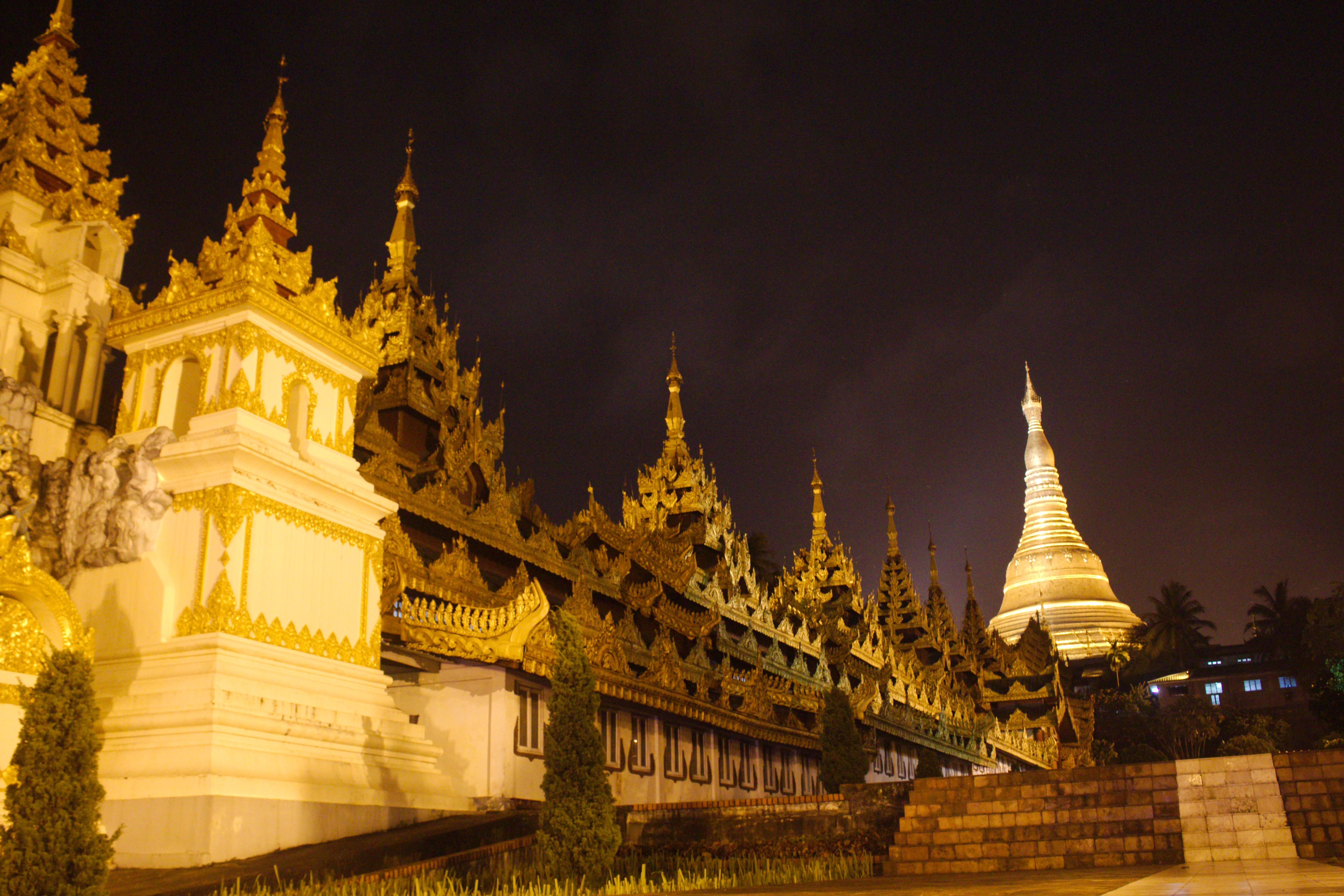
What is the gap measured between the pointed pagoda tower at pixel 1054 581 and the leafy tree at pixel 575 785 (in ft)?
234

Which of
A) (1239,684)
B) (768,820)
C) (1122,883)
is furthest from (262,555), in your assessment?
(1239,684)

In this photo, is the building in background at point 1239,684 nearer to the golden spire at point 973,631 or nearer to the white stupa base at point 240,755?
the golden spire at point 973,631

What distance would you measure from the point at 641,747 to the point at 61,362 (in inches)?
454

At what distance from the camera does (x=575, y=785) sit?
1066 centimetres

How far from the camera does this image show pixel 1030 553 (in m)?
93.9

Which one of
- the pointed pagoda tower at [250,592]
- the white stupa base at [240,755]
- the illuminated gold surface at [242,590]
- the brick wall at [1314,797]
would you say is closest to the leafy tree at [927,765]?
the brick wall at [1314,797]

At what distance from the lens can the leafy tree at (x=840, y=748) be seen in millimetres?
20344

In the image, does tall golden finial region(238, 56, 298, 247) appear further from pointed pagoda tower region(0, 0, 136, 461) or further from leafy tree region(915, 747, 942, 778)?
leafy tree region(915, 747, 942, 778)

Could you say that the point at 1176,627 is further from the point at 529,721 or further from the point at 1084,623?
the point at 529,721

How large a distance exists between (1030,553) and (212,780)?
9024cm

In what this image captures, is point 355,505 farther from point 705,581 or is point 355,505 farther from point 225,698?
point 705,581

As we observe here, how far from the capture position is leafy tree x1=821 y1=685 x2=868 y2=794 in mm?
20344

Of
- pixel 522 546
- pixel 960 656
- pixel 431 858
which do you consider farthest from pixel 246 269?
pixel 960 656

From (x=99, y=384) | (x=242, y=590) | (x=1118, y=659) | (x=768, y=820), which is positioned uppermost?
(x=1118, y=659)
